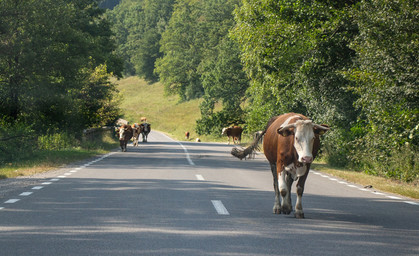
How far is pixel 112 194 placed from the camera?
43.0 feet

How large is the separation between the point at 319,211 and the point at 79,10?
38.3 meters

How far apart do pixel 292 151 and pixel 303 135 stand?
437 mm

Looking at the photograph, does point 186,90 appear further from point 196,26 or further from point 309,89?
point 309,89

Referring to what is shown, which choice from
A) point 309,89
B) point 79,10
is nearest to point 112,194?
point 309,89

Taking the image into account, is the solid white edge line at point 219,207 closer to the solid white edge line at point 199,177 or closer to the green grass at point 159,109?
the solid white edge line at point 199,177

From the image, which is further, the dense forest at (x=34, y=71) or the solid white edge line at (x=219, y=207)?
the dense forest at (x=34, y=71)

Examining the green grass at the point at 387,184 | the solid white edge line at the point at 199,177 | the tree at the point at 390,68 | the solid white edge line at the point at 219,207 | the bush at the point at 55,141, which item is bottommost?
the green grass at the point at 387,184

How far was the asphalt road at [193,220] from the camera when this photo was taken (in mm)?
7234

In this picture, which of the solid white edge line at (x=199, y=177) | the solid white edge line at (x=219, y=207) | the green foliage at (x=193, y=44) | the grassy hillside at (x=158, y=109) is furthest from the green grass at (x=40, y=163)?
the green foliage at (x=193, y=44)

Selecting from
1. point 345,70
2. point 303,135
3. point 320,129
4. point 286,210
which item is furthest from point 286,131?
point 345,70

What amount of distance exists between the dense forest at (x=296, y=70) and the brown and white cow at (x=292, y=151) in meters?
4.88

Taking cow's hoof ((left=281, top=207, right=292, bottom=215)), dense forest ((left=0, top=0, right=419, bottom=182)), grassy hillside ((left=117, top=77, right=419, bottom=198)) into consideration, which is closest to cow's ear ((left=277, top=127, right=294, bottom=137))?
cow's hoof ((left=281, top=207, right=292, bottom=215))

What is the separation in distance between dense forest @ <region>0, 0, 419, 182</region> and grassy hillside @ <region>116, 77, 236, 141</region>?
1951 inches

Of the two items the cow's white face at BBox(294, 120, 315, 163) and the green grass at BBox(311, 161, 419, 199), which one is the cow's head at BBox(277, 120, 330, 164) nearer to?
the cow's white face at BBox(294, 120, 315, 163)
